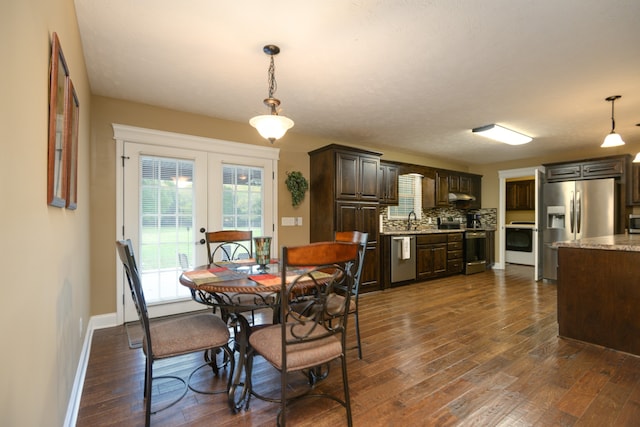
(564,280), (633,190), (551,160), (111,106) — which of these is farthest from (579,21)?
(551,160)

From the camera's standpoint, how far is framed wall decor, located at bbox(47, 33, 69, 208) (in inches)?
50.4

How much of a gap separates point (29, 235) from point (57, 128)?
616 millimetres

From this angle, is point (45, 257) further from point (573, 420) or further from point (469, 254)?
point (469, 254)

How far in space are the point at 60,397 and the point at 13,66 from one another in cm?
153

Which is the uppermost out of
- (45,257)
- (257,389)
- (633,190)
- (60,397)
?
(633,190)

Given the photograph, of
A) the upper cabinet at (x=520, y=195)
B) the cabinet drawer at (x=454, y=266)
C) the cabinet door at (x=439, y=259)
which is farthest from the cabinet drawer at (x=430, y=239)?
the upper cabinet at (x=520, y=195)

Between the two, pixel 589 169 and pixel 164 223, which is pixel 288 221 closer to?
pixel 164 223

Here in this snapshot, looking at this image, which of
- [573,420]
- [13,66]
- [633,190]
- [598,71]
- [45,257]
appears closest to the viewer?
[13,66]

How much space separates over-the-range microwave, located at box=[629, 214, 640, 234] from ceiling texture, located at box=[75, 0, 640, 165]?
1.77m

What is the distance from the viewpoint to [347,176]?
4520mm

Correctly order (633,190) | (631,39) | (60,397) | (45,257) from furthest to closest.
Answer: (633,190) < (631,39) < (60,397) < (45,257)

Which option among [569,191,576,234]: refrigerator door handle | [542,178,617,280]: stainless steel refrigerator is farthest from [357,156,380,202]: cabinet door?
[569,191,576,234]: refrigerator door handle

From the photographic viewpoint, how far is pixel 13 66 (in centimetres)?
85

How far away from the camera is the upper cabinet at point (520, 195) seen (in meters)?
7.51
